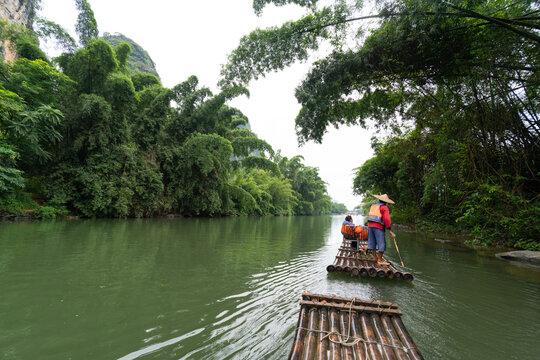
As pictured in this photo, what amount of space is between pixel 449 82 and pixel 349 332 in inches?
311

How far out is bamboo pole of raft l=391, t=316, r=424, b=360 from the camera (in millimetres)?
1906

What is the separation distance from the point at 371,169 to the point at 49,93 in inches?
871

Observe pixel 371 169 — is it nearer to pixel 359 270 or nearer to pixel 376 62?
pixel 376 62

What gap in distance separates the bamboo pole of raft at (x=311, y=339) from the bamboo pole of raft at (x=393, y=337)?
0.68m

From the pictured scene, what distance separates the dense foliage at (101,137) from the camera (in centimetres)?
1190

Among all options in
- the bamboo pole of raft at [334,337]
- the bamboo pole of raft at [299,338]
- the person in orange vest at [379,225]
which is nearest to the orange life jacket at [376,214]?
the person in orange vest at [379,225]

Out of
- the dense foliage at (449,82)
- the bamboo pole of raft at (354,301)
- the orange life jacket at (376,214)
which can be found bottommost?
the bamboo pole of raft at (354,301)

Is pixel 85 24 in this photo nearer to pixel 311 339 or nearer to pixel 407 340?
pixel 311 339

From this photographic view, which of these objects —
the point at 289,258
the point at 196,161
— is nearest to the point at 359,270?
the point at 289,258

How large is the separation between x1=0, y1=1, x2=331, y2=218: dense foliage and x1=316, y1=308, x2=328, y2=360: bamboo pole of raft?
29.9 feet

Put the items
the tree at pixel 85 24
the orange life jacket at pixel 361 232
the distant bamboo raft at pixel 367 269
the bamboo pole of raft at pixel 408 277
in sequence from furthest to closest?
the tree at pixel 85 24 < the orange life jacket at pixel 361 232 < the distant bamboo raft at pixel 367 269 < the bamboo pole of raft at pixel 408 277

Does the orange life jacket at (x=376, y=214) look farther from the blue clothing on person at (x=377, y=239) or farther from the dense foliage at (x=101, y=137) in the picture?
the dense foliage at (x=101, y=137)

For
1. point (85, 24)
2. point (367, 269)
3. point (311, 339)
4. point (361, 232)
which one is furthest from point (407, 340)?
point (85, 24)

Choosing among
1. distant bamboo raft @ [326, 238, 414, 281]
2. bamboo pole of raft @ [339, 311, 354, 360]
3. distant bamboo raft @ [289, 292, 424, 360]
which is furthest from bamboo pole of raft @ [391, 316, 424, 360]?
distant bamboo raft @ [326, 238, 414, 281]
